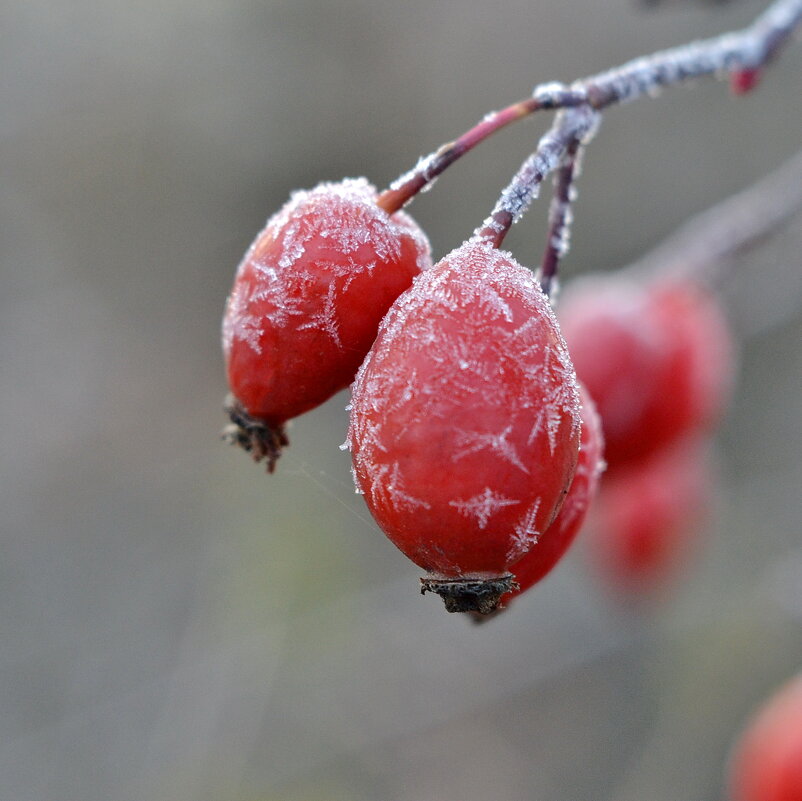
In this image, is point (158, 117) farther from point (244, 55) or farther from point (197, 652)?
point (197, 652)

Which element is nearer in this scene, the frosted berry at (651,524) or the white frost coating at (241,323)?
the white frost coating at (241,323)

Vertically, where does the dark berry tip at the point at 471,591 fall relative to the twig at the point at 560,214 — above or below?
below

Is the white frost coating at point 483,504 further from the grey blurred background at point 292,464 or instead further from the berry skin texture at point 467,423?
the grey blurred background at point 292,464

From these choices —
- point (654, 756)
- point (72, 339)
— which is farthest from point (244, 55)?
point (654, 756)

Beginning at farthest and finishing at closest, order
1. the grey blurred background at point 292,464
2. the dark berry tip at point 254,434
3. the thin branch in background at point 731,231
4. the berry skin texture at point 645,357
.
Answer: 1. the grey blurred background at point 292,464
2. the thin branch in background at point 731,231
3. the berry skin texture at point 645,357
4. the dark berry tip at point 254,434

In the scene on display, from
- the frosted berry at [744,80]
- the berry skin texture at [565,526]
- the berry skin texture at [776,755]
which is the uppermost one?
the frosted berry at [744,80]

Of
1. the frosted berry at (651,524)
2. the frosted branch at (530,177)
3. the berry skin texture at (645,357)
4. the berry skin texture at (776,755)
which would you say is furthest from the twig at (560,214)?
the berry skin texture at (776,755)

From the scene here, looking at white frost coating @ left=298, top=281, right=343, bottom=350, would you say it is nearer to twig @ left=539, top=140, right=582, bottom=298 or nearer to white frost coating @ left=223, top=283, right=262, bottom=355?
white frost coating @ left=223, top=283, right=262, bottom=355
